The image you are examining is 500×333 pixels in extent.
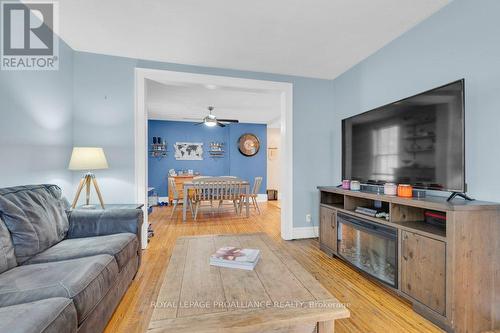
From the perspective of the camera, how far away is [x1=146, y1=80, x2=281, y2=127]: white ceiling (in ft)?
12.9

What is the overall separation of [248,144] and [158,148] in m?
2.56

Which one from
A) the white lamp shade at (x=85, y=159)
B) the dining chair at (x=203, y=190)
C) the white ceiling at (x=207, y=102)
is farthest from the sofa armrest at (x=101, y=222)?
the dining chair at (x=203, y=190)

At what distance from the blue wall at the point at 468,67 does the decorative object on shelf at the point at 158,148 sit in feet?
18.0

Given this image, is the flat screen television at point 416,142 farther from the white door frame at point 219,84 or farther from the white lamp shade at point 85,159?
the white lamp shade at point 85,159

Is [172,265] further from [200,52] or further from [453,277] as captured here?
[200,52]

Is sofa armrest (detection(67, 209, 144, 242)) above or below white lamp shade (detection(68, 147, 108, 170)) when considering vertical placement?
below

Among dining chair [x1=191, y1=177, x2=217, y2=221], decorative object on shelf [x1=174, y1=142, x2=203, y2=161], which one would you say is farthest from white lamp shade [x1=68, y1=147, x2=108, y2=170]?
decorative object on shelf [x1=174, y1=142, x2=203, y2=161]

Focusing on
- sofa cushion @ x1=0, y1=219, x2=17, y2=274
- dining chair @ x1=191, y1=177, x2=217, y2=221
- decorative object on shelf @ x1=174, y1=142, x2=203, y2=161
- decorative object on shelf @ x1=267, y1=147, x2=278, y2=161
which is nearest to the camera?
sofa cushion @ x1=0, y1=219, x2=17, y2=274

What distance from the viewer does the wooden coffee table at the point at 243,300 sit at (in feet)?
2.82

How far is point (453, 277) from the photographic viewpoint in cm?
139

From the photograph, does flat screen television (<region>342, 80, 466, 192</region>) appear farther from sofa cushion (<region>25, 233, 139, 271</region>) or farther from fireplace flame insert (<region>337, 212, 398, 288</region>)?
sofa cushion (<region>25, 233, 139, 271</region>)

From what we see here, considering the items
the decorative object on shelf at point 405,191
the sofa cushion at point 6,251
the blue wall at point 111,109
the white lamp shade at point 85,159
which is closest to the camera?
the sofa cushion at point 6,251

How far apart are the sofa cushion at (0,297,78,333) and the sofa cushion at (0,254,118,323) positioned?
8cm

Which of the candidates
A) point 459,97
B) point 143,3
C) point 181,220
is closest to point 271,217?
point 181,220
